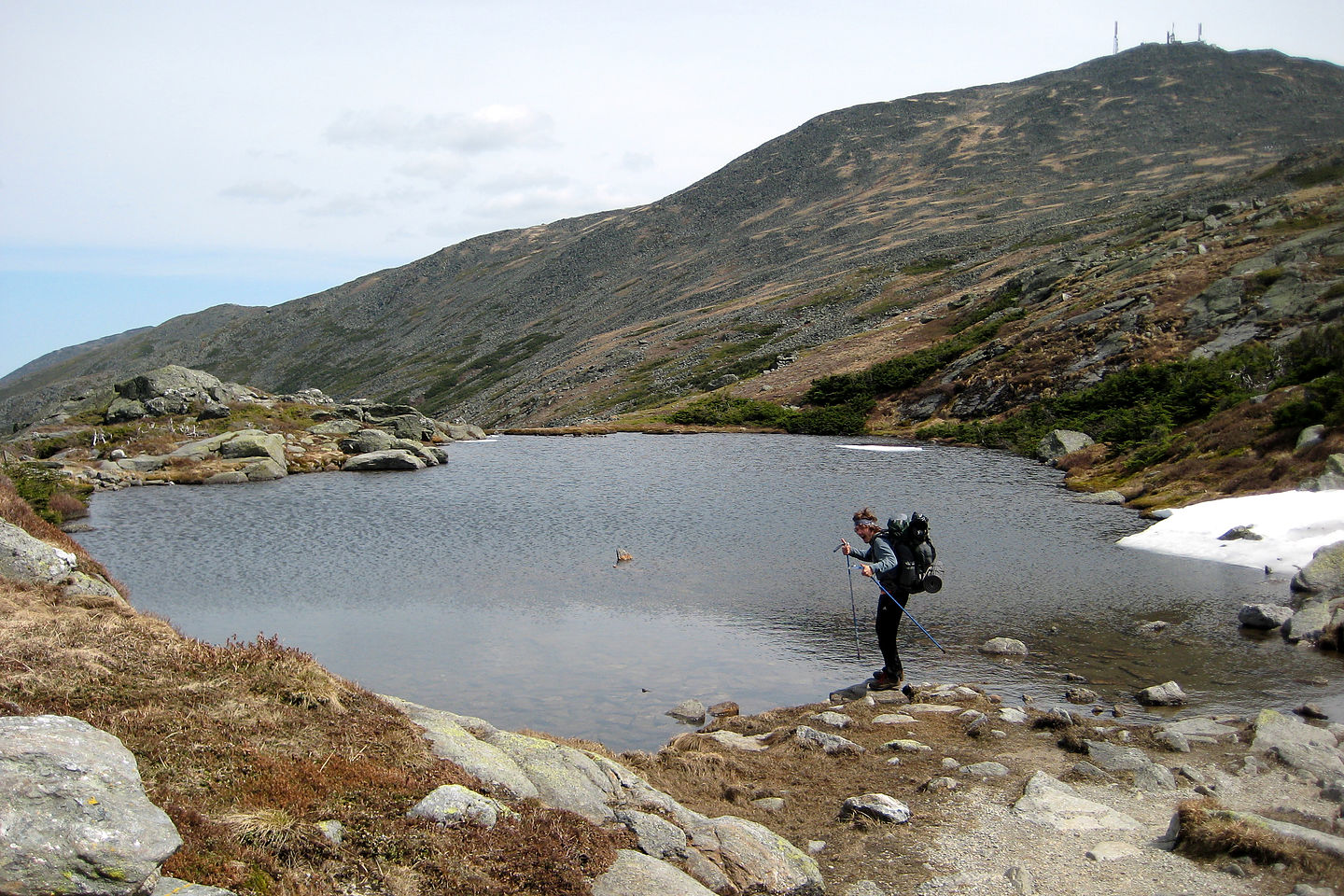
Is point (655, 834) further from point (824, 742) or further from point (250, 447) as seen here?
point (250, 447)

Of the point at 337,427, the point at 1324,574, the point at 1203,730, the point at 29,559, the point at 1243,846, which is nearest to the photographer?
the point at 1243,846

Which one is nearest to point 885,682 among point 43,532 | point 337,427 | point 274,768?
point 274,768

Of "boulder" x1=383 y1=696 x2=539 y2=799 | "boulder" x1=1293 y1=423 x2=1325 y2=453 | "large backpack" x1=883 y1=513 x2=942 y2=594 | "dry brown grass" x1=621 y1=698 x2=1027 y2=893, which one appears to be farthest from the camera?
"boulder" x1=1293 y1=423 x2=1325 y2=453

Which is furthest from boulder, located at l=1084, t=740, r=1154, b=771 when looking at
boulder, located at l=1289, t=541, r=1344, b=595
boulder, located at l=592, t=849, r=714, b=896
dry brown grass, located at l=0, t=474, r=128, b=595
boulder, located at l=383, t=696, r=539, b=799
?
dry brown grass, located at l=0, t=474, r=128, b=595

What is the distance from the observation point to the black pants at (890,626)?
18.9 meters

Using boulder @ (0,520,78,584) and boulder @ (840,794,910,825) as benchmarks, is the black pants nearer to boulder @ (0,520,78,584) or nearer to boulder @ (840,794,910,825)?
boulder @ (840,794,910,825)

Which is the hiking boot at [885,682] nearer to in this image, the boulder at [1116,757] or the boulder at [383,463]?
the boulder at [1116,757]

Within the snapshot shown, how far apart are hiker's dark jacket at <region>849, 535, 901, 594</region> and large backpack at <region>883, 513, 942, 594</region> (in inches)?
4.4

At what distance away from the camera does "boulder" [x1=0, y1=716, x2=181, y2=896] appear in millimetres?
6148

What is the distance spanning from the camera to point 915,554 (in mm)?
18812

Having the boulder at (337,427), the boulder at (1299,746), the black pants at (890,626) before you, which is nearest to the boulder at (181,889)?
the boulder at (1299,746)

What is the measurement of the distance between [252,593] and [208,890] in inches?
940

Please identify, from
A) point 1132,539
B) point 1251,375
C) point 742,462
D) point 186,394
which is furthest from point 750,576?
point 186,394

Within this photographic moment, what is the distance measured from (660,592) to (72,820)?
22264 millimetres
